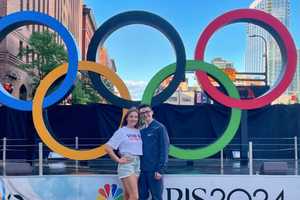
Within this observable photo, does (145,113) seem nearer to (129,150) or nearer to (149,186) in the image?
(129,150)

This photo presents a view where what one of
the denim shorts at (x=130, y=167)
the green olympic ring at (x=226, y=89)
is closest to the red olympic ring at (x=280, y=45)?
the green olympic ring at (x=226, y=89)

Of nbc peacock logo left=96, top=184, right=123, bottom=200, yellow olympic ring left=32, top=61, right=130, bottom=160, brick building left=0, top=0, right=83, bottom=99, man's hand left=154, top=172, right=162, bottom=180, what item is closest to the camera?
man's hand left=154, top=172, right=162, bottom=180

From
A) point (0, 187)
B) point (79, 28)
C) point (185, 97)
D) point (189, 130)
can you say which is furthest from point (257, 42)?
point (0, 187)

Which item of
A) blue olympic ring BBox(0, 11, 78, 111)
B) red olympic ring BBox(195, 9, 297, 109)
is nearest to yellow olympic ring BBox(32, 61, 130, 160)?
blue olympic ring BBox(0, 11, 78, 111)

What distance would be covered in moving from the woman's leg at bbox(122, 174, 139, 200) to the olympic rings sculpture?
2341 millimetres

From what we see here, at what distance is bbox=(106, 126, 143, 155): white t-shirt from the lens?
685cm

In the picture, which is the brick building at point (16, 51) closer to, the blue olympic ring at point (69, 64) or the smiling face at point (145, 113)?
the blue olympic ring at point (69, 64)

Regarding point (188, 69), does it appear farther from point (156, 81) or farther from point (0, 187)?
point (0, 187)

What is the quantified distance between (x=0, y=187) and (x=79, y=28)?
72.6m

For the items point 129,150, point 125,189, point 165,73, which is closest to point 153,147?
point 129,150

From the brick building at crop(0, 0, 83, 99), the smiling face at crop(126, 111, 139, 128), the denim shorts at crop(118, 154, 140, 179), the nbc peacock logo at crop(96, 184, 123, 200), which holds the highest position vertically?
the brick building at crop(0, 0, 83, 99)

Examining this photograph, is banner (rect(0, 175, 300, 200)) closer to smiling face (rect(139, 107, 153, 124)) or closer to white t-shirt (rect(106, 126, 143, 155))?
white t-shirt (rect(106, 126, 143, 155))

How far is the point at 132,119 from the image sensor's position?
679cm

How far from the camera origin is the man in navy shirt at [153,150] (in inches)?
274
